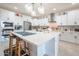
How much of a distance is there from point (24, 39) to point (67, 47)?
3.39 feet

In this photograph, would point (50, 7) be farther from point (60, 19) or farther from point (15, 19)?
point (15, 19)

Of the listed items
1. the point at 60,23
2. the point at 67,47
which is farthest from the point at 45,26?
the point at 67,47

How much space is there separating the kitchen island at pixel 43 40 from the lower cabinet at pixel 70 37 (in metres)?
0.13

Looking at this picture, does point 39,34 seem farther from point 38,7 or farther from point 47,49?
point 38,7

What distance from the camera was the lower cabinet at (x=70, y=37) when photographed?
2002mm

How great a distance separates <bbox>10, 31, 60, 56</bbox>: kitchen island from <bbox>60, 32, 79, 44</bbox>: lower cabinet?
0.43ft

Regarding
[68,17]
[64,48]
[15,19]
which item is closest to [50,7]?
[68,17]

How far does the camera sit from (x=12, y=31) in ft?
5.80

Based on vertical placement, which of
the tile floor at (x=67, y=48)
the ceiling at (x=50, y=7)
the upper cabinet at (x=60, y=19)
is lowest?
the tile floor at (x=67, y=48)

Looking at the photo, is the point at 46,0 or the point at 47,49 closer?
the point at 46,0

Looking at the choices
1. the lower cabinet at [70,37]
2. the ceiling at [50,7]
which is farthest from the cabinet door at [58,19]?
the lower cabinet at [70,37]

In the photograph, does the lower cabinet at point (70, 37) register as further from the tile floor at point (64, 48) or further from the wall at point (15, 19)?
the wall at point (15, 19)

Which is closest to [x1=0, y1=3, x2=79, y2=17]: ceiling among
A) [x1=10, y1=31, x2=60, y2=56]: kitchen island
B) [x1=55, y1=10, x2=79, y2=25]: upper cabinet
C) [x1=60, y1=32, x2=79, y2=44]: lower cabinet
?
[x1=55, y1=10, x2=79, y2=25]: upper cabinet

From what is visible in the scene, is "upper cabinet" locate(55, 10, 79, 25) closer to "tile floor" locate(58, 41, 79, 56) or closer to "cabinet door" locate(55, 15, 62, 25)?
"cabinet door" locate(55, 15, 62, 25)
